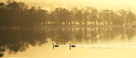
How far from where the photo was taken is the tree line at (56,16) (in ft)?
225

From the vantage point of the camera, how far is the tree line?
68.6 meters

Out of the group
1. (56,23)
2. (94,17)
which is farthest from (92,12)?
(56,23)

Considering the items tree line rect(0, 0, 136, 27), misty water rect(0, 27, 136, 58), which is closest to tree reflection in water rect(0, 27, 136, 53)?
misty water rect(0, 27, 136, 58)

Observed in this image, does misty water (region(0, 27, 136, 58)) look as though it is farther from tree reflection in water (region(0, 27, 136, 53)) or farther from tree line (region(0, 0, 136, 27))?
tree line (region(0, 0, 136, 27))

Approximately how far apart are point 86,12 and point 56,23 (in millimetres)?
14547

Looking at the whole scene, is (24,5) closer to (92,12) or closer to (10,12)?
(10,12)

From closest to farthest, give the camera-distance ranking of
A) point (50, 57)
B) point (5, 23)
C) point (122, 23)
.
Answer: point (50, 57) → point (5, 23) → point (122, 23)

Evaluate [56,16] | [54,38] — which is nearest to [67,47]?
[54,38]

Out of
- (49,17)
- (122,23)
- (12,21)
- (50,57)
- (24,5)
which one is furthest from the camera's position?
(122,23)

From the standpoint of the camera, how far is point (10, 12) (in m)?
69.4

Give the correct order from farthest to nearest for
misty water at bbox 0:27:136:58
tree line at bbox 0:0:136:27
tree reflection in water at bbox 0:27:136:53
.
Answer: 1. tree line at bbox 0:0:136:27
2. tree reflection in water at bbox 0:27:136:53
3. misty water at bbox 0:27:136:58

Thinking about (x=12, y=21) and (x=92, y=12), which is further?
(x=92, y=12)

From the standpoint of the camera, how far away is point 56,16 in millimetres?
96875

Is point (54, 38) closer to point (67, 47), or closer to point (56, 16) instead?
point (67, 47)
